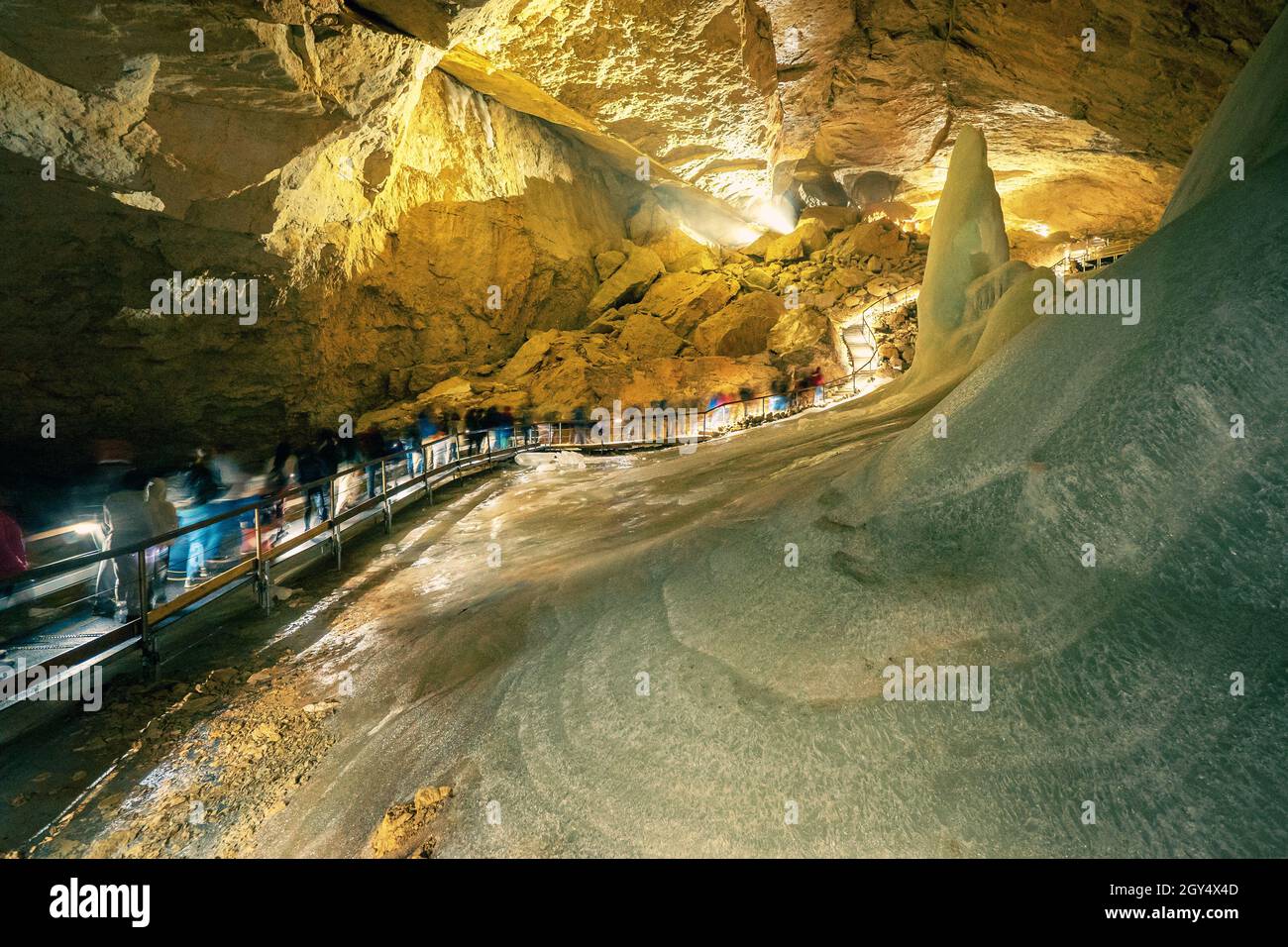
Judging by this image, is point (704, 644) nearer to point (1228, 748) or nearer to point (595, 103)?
point (1228, 748)

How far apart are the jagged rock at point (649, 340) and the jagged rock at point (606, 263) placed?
448cm

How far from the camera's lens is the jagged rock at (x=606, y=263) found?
26547 mm

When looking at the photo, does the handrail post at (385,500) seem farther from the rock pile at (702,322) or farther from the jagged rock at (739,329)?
the jagged rock at (739,329)

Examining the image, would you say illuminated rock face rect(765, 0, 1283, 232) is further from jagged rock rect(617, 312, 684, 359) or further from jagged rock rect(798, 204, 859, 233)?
jagged rock rect(617, 312, 684, 359)

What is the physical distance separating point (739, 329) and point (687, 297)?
336 centimetres

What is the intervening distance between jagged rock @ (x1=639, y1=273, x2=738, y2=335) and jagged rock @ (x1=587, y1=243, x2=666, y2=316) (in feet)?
1.75

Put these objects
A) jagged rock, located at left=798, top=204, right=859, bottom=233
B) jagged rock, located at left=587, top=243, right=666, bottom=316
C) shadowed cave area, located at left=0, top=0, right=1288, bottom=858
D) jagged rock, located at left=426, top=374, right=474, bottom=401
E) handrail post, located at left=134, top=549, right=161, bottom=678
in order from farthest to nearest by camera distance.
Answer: jagged rock, located at left=798, top=204, right=859, bottom=233 < jagged rock, located at left=587, top=243, right=666, bottom=316 < jagged rock, located at left=426, top=374, right=474, bottom=401 < handrail post, located at left=134, top=549, right=161, bottom=678 < shadowed cave area, located at left=0, top=0, right=1288, bottom=858

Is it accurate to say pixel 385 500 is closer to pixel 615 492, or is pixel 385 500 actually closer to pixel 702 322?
pixel 615 492

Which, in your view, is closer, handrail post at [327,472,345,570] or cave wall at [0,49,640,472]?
handrail post at [327,472,345,570]

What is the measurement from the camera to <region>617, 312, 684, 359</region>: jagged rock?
22.5 meters

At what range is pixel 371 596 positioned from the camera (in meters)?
5.78

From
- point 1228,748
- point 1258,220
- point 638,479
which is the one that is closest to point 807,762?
point 1228,748

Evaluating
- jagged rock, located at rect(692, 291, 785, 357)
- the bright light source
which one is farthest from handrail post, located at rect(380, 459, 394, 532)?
the bright light source

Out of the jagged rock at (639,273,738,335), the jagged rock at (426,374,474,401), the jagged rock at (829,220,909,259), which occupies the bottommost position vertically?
the jagged rock at (426,374,474,401)
